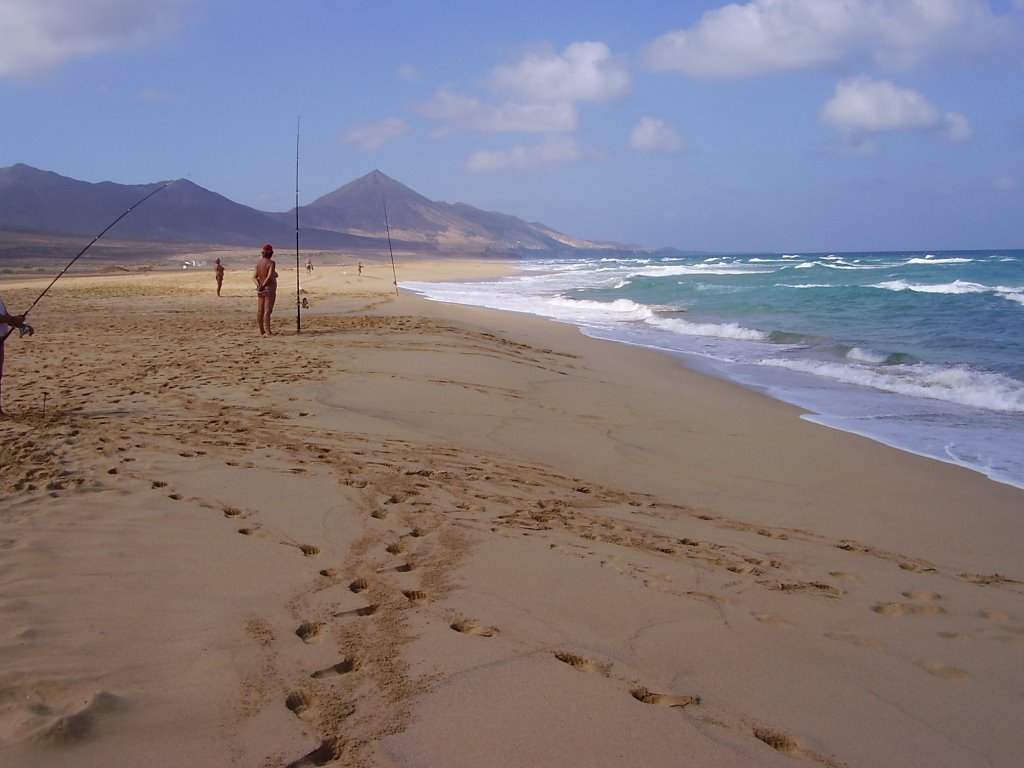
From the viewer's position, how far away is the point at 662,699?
258 cm

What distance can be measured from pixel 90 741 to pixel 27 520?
1.93 m

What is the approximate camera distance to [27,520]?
3.70 metres

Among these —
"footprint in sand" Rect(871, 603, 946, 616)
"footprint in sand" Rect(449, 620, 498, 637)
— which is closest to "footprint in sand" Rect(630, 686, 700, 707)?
"footprint in sand" Rect(449, 620, 498, 637)

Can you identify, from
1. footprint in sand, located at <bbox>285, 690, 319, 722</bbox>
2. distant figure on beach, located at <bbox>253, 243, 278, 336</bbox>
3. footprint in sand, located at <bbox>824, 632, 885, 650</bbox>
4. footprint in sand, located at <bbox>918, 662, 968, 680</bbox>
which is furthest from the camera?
distant figure on beach, located at <bbox>253, 243, 278, 336</bbox>

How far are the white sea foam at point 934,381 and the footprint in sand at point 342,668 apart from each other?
8.69 metres

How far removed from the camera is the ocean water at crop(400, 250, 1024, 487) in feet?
26.3

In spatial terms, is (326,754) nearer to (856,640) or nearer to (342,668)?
(342,668)

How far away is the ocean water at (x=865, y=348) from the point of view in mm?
8023

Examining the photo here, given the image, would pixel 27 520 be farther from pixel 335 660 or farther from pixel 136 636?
pixel 335 660

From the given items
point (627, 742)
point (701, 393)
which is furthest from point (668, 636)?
point (701, 393)

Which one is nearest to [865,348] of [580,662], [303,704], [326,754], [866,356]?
[866,356]

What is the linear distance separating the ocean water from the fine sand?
1.43m

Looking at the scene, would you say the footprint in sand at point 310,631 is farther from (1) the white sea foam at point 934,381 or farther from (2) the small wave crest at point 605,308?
(2) the small wave crest at point 605,308

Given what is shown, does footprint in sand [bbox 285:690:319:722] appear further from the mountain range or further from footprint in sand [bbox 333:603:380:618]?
the mountain range
